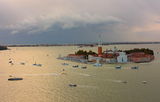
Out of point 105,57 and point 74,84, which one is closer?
point 74,84

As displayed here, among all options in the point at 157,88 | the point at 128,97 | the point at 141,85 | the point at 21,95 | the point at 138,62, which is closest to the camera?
the point at 128,97

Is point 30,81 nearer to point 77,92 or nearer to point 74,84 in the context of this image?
point 74,84

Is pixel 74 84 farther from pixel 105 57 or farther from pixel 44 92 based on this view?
pixel 105 57

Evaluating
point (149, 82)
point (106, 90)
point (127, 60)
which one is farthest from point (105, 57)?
point (106, 90)

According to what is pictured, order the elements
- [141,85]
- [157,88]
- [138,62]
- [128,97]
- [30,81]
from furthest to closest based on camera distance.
→ 1. [138,62]
2. [30,81]
3. [141,85]
4. [157,88]
5. [128,97]

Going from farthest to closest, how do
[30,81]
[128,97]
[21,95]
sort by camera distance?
[30,81] → [21,95] → [128,97]

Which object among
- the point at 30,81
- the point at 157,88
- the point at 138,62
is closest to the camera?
the point at 157,88

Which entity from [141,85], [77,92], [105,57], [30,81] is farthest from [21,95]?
[105,57]

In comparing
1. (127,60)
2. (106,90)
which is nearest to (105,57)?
(127,60)

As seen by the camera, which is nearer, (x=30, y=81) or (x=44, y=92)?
(x=44, y=92)
